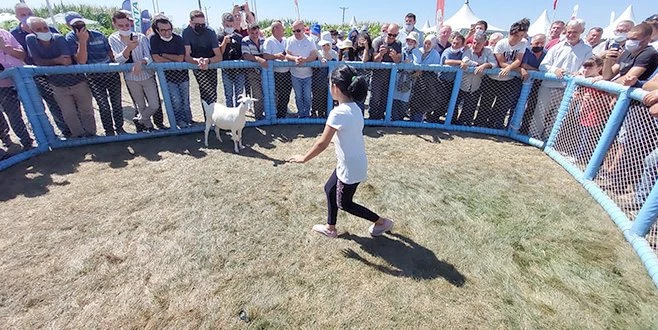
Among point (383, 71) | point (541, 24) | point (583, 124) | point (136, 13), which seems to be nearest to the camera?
point (583, 124)

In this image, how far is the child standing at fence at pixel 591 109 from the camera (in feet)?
14.2

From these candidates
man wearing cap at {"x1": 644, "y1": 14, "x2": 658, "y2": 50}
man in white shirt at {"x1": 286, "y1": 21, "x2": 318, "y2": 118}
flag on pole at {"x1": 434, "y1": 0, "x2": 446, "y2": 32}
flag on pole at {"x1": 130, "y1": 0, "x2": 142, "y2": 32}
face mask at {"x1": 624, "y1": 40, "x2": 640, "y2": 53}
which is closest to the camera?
face mask at {"x1": 624, "y1": 40, "x2": 640, "y2": 53}

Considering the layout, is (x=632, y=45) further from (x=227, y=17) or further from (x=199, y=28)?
(x=227, y=17)

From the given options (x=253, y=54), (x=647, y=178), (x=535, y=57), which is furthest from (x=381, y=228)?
(x=535, y=57)

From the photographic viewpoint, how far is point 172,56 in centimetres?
523

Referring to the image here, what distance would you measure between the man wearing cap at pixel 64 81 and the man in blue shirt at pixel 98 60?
0.12 m

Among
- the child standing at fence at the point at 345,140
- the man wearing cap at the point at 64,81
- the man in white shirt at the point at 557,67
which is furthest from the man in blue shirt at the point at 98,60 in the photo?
the man in white shirt at the point at 557,67

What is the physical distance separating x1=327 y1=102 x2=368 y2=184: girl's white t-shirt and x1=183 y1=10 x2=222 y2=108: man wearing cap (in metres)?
3.77

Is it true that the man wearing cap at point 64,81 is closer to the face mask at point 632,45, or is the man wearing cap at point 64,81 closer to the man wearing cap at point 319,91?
the man wearing cap at point 319,91

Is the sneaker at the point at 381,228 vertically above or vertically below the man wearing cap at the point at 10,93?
below

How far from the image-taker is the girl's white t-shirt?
95.1 inches

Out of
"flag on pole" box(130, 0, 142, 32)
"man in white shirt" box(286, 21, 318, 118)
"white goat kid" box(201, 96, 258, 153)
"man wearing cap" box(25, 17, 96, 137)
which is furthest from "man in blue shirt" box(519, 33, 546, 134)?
"flag on pole" box(130, 0, 142, 32)

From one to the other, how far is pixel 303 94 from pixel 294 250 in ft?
12.9

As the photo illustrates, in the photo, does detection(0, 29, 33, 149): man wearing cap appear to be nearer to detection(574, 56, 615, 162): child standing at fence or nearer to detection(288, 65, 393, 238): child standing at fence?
detection(288, 65, 393, 238): child standing at fence
